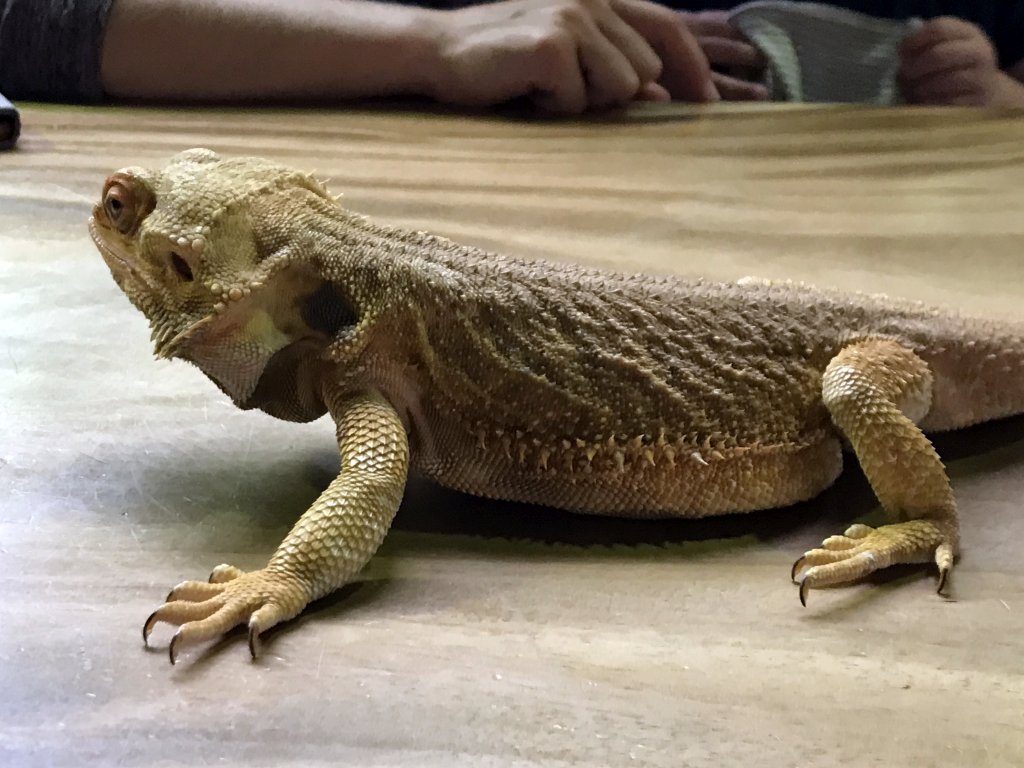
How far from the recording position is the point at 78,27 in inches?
103

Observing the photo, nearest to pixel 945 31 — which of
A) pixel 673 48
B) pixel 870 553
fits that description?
pixel 673 48

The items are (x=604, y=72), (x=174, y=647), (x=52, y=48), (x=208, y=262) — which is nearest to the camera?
(x=174, y=647)

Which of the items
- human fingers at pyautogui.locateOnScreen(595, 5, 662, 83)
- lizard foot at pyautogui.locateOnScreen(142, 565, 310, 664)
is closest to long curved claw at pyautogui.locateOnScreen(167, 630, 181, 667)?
lizard foot at pyautogui.locateOnScreen(142, 565, 310, 664)

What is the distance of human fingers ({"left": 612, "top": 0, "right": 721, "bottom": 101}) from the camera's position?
2848 mm

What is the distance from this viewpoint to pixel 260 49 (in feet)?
8.94

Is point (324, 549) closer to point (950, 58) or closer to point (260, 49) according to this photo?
point (260, 49)

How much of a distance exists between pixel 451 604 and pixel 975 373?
830 mm

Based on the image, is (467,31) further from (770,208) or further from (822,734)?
(822,734)

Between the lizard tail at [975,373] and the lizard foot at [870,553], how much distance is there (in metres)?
0.28

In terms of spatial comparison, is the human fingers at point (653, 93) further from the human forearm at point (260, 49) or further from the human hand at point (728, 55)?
the human forearm at point (260, 49)

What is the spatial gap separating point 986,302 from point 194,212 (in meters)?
1.46

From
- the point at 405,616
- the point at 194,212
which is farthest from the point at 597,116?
the point at 405,616

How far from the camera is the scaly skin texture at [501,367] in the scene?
44.6 inches

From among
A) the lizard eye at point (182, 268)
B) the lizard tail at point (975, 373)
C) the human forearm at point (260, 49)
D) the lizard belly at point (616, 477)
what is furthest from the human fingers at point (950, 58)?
the lizard eye at point (182, 268)
